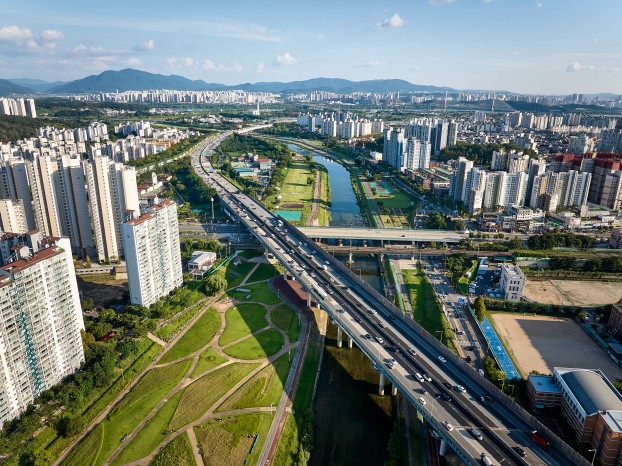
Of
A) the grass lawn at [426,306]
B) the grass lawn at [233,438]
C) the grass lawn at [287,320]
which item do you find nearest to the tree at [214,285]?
the grass lawn at [287,320]

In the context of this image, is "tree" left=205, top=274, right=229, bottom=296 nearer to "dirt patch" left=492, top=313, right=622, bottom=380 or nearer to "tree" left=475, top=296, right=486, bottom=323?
"tree" left=475, top=296, right=486, bottom=323

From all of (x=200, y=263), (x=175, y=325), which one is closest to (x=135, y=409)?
(x=175, y=325)

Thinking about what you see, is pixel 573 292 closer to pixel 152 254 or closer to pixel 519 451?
pixel 519 451

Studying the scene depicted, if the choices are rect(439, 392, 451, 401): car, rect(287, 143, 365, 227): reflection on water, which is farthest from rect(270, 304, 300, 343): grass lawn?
rect(287, 143, 365, 227): reflection on water

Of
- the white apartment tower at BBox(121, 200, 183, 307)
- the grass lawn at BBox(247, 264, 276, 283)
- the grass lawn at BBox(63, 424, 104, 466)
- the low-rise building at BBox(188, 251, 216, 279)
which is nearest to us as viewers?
the grass lawn at BBox(63, 424, 104, 466)

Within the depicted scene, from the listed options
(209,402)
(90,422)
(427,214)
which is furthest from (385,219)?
(90,422)

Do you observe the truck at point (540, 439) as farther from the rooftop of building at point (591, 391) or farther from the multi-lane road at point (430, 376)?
the rooftop of building at point (591, 391)

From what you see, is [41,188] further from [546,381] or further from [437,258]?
[546,381]
